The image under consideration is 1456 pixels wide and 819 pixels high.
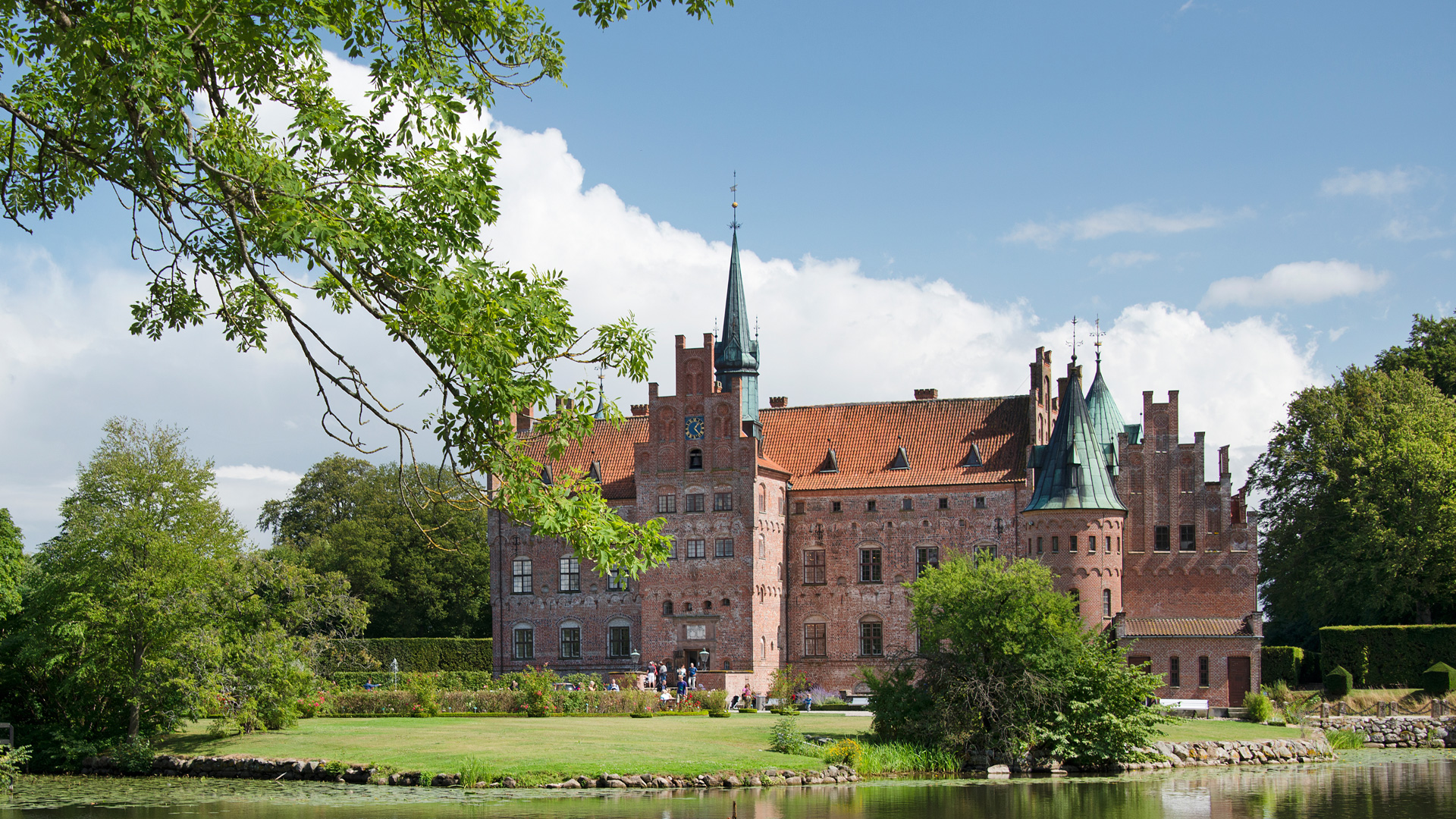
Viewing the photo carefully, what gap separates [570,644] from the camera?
4878 centimetres

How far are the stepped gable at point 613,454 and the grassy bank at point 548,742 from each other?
17.3 m

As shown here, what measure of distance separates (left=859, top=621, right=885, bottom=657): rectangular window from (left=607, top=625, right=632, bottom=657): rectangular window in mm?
8187

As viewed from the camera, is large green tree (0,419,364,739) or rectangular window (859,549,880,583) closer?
large green tree (0,419,364,739)

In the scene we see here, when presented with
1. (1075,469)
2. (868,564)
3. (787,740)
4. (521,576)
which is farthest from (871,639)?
(787,740)

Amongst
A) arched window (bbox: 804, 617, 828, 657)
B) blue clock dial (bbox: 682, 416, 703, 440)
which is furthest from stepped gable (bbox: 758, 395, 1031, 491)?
arched window (bbox: 804, 617, 828, 657)

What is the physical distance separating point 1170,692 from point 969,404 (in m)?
12.8

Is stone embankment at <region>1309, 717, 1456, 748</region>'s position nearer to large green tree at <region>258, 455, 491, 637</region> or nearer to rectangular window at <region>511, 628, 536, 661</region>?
rectangular window at <region>511, 628, 536, 661</region>

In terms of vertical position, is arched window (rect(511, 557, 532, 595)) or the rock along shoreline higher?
arched window (rect(511, 557, 532, 595))

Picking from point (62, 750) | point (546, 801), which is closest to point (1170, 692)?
point (546, 801)

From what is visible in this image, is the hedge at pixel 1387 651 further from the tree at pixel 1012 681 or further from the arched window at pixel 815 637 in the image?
the tree at pixel 1012 681

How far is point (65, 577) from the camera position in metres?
27.5

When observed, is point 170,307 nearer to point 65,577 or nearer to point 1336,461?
point 65,577

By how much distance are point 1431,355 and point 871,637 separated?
75.3 feet

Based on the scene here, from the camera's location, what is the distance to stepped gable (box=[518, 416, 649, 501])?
1946 inches
